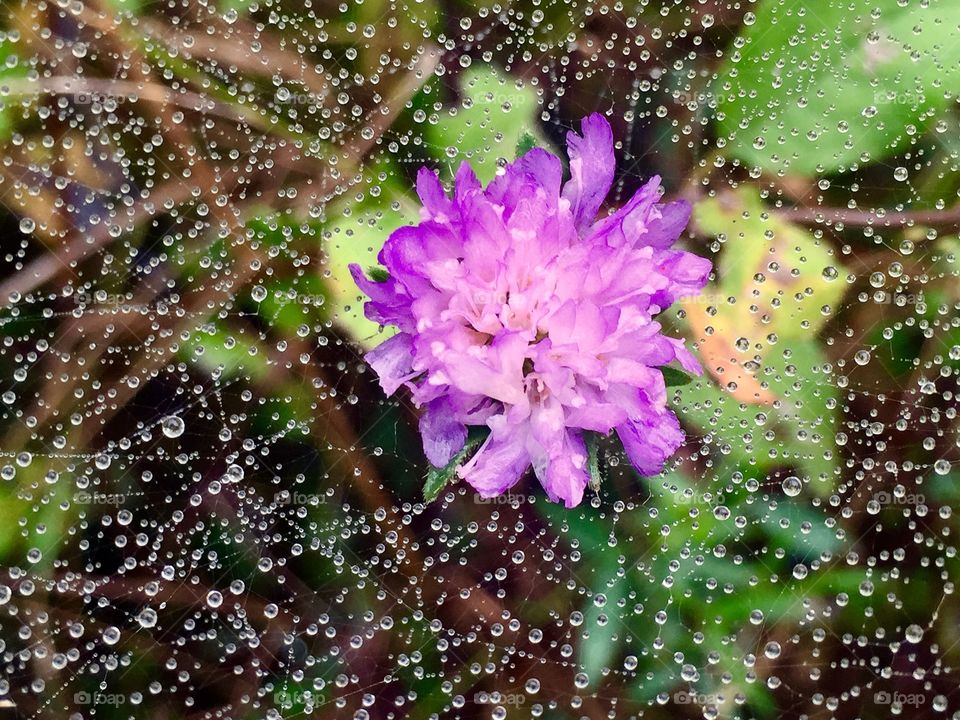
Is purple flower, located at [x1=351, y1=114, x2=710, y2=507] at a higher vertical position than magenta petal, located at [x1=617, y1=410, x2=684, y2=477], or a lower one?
higher

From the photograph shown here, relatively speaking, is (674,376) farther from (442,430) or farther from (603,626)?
(603,626)

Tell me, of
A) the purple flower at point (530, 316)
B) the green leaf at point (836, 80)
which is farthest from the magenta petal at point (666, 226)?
the green leaf at point (836, 80)

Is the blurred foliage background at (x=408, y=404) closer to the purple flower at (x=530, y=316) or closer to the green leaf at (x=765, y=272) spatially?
the green leaf at (x=765, y=272)

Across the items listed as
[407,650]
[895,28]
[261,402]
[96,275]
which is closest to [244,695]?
[407,650]

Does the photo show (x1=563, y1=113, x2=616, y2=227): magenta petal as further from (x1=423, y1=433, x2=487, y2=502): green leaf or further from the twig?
the twig

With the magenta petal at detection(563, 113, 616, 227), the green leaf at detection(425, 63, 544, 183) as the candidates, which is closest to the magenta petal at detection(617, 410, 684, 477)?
the magenta petal at detection(563, 113, 616, 227)
